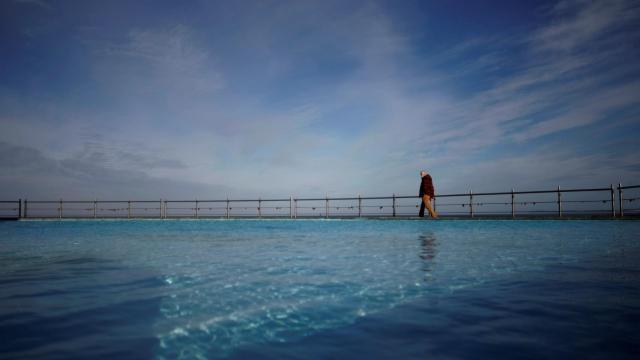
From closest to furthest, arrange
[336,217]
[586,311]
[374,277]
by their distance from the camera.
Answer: [586,311] → [374,277] → [336,217]

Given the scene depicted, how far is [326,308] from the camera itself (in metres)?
2.26

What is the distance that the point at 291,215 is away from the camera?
19781mm

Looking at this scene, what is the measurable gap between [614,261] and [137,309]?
4285 mm

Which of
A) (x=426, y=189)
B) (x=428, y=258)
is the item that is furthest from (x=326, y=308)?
(x=426, y=189)

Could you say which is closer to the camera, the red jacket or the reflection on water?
the reflection on water

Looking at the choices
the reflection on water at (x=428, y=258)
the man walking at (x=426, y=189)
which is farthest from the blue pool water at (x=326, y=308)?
the man walking at (x=426, y=189)

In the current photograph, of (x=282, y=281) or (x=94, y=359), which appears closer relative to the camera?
(x=94, y=359)

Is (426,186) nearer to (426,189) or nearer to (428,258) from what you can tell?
(426,189)

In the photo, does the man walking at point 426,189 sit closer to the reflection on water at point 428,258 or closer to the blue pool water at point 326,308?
the reflection on water at point 428,258

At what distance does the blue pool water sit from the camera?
161 cm

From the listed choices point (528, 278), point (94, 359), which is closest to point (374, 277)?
point (528, 278)

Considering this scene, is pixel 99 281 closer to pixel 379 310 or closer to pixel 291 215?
pixel 379 310

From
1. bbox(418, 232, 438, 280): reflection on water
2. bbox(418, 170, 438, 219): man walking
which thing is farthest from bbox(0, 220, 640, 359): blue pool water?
bbox(418, 170, 438, 219): man walking

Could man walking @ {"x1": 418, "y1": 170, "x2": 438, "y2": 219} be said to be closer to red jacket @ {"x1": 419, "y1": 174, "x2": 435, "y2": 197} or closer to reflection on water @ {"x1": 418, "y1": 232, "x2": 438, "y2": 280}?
red jacket @ {"x1": 419, "y1": 174, "x2": 435, "y2": 197}
